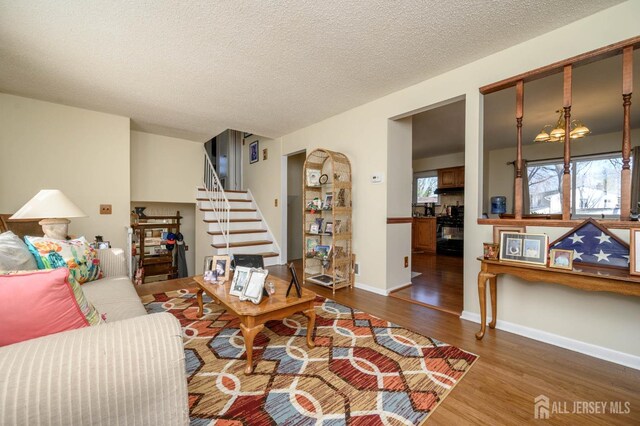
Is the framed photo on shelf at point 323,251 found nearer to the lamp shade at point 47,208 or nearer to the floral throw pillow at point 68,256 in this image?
the floral throw pillow at point 68,256

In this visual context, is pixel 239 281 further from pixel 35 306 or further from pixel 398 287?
pixel 398 287

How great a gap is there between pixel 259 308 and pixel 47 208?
7.10 ft

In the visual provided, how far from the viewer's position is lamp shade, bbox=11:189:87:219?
2.16 metres

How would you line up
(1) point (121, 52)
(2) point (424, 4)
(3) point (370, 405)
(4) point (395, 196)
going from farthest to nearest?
(4) point (395, 196), (1) point (121, 52), (2) point (424, 4), (3) point (370, 405)

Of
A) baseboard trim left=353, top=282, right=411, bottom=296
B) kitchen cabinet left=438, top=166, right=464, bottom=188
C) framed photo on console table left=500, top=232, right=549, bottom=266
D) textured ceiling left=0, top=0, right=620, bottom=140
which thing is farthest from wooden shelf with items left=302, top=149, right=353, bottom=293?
kitchen cabinet left=438, top=166, right=464, bottom=188

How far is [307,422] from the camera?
124 cm

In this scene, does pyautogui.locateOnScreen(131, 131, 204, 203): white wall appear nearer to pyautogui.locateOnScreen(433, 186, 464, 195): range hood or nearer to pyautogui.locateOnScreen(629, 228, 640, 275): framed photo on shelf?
pyautogui.locateOnScreen(629, 228, 640, 275): framed photo on shelf

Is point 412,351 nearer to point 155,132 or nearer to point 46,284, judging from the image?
point 46,284

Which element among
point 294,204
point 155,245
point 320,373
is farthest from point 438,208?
point 155,245

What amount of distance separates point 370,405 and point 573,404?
111cm

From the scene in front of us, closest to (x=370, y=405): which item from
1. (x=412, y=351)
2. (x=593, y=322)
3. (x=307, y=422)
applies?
(x=307, y=422)

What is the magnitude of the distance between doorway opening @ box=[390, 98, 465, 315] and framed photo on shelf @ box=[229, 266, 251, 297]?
192cm

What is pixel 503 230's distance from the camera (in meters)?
2.11

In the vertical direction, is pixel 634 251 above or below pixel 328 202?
below
